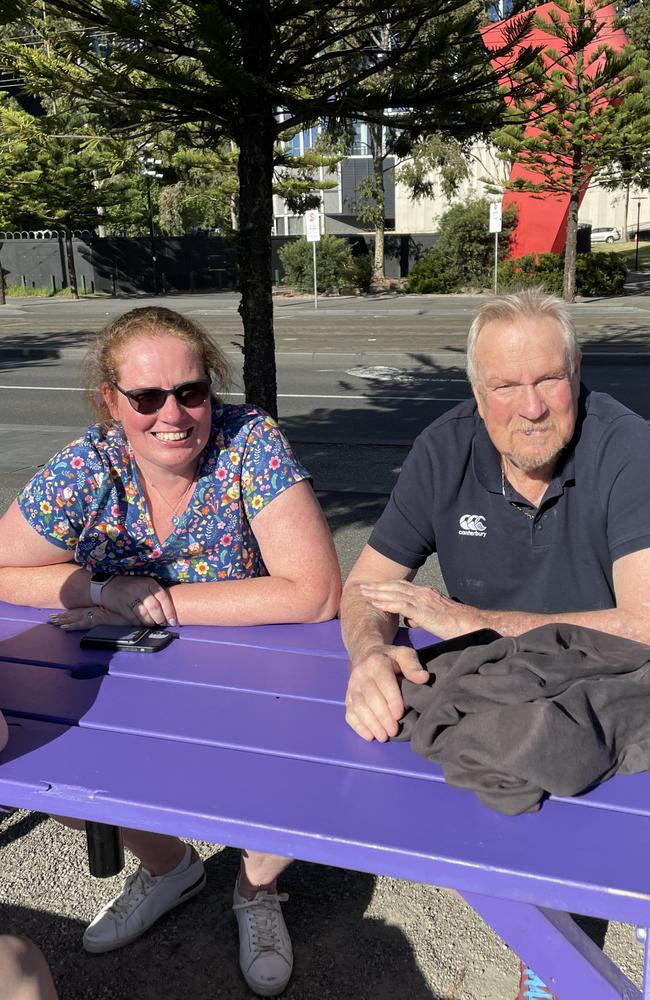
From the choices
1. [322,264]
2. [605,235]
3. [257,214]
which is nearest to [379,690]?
[257,214]

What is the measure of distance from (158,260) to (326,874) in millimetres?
35135

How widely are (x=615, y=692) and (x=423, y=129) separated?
3.91m

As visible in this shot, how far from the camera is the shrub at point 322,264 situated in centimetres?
3111

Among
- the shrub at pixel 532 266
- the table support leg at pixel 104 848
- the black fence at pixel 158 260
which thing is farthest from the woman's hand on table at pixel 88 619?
the black fence at pixel 158 260

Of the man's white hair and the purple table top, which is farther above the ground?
the man's white hair

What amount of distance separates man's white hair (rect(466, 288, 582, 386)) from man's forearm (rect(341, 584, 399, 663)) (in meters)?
0.59

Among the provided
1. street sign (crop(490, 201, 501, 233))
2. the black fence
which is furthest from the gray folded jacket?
the black fence

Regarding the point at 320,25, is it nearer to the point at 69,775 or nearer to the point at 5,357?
the point at 69,775

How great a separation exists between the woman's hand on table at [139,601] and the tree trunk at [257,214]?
2.50m

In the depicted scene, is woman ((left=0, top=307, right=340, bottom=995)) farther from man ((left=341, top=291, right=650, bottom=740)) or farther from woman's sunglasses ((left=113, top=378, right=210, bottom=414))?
man ((left=341, top=291, right=650, bottom=740))

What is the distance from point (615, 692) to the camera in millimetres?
1686

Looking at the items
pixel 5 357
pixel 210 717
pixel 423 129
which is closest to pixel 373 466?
pixel 423 129

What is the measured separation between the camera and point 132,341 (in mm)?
2426

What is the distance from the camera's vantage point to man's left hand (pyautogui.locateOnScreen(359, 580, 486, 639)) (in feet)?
7.22
